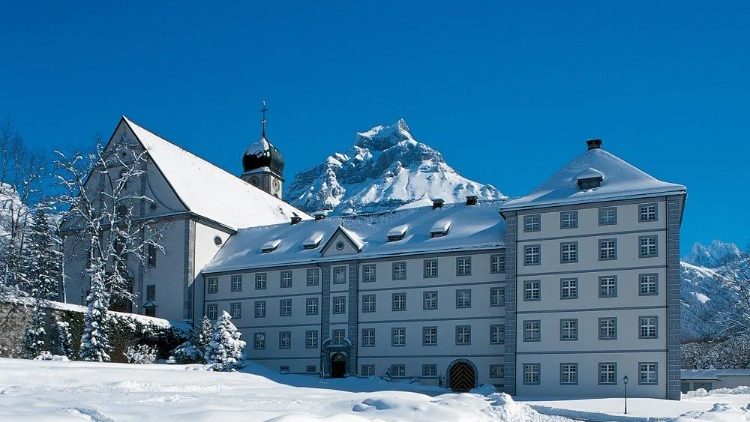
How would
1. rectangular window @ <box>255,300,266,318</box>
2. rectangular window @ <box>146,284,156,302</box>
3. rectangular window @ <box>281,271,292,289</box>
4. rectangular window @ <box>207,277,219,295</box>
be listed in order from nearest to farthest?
1. rectangular window @ <box>281,271,292,289</box>
2. rectangular window @ <box>255,300,266,318</box>
3. rectangular window @ <box>146,284,156,302</box>
4. rectangular window @ <box>207,277,219,295</box>

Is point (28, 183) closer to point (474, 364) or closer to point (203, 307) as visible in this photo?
point (203, 307)

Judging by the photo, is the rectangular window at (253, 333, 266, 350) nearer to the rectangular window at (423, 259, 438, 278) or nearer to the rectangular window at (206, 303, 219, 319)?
the rectangular window at (206, 303, 219, 319)

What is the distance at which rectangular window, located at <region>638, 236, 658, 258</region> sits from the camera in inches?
1747

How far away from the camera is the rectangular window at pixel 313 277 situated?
180 feet

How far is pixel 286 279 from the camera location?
55844 mm

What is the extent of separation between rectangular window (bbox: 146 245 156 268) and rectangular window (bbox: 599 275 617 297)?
29274 mm

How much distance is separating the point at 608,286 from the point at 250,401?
22.2 metres

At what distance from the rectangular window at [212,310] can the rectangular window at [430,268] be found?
1514 centimetres

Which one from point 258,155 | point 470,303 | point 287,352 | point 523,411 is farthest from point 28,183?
point 258,155

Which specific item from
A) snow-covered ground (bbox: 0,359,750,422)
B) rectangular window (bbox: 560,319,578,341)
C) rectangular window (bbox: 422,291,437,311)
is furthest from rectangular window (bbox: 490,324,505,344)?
snow-covered ground (bbox: 0,359,750,422)

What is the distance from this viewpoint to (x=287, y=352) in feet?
180

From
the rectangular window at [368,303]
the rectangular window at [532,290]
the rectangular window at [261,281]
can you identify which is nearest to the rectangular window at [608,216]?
the rectangular window at [532,290]

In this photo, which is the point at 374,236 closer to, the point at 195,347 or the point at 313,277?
the point at 313,277

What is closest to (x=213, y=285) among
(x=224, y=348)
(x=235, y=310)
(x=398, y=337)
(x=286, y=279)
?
(x=235, y=310)
